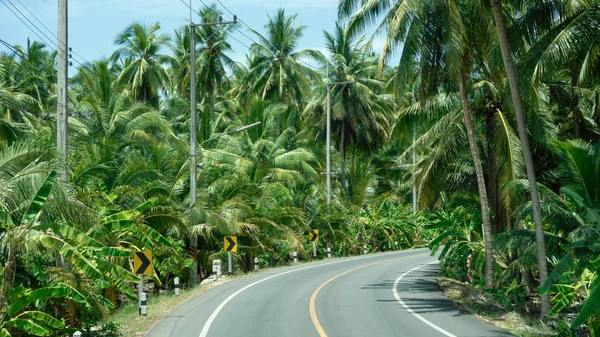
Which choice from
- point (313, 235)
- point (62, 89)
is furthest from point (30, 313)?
point (313, 235)

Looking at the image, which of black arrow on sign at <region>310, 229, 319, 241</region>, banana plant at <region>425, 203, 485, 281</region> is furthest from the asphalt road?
black arrow on sign at <region>310, 229, 319, 241</region>

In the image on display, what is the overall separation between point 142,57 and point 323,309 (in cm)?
3525

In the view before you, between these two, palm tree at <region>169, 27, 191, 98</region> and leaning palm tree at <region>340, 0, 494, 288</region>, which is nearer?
leaning palm tree at <region>340, 0, 494, 288</region>

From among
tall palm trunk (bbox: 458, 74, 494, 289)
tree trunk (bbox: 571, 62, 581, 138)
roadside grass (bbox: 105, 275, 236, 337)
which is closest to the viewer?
roadside grass (bbox: 105, 275, 236, 337)

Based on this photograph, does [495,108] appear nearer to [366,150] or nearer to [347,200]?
[347,200]

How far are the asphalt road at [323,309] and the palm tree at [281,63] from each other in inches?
915

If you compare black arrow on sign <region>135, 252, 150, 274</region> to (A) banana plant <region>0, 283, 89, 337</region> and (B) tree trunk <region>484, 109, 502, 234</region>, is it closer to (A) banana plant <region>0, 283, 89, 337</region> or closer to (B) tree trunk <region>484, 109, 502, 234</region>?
(A) banana plant <region>0, 283, 89, 337</region>

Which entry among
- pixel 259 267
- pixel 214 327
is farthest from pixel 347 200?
pixel 214 327

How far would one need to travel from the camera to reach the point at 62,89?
595 inches

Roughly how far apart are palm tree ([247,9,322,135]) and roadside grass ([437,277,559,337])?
2787 centimetres

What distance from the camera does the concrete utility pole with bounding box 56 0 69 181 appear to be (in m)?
14.5

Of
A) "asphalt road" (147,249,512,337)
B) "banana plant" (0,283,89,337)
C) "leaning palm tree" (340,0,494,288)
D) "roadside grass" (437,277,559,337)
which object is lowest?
"roadside grass" (437,277,559,337)

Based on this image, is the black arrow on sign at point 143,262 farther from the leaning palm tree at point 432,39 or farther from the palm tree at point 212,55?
the palm tree at point 212,55

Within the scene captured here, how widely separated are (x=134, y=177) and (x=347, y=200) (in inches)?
945
